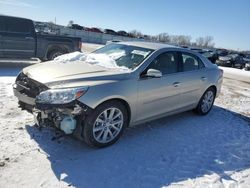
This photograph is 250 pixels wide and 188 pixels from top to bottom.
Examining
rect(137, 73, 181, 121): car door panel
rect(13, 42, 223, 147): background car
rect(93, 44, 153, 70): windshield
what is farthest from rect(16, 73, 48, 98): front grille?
rect(137, 73, 181, 121): car door panel

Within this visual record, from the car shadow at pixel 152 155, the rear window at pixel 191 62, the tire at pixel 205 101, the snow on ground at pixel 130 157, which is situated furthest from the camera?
the tire at pixel 205 101

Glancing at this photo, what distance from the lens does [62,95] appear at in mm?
3961

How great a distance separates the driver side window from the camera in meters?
5.15

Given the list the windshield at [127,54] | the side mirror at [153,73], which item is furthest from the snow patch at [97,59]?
the side mirror at [153,73]

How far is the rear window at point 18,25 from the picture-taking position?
10.4m

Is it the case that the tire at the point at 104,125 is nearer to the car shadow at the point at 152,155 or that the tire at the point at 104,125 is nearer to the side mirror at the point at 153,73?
the car shadow at the point at 152,155

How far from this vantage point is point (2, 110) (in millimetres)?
5582

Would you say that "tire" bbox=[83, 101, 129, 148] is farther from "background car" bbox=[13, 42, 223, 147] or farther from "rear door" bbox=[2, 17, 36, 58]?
"rear door" bbox=[2, 17, 36, 58]

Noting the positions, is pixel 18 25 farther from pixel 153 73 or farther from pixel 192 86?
pixel 153 73

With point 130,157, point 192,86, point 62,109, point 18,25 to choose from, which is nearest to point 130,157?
point 130,157

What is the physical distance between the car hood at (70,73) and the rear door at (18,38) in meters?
6.02

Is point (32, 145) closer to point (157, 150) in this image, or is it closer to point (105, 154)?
point (105, 154)

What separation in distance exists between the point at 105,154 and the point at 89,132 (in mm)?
437

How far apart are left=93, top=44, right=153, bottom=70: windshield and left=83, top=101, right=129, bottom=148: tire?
84 centimetres
